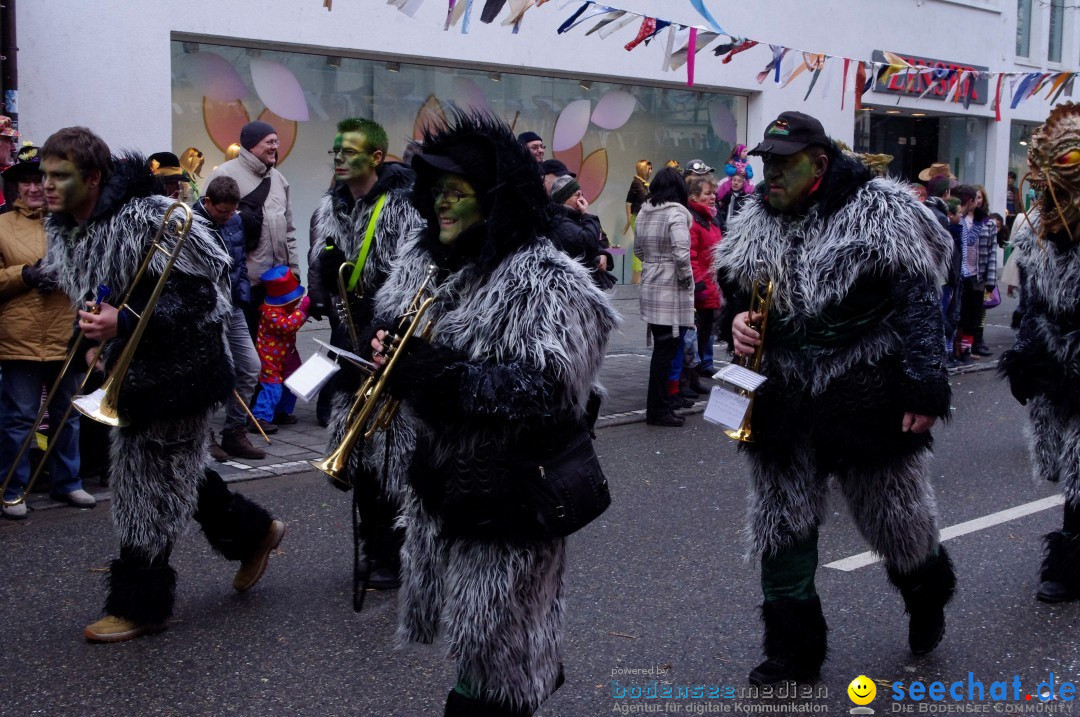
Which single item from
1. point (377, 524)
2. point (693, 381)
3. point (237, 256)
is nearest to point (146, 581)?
point (377, 524)

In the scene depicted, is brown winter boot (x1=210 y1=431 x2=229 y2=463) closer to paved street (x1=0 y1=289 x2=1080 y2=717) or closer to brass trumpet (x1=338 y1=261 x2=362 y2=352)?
paved street (x1=0 y1=289 x2=1080 y2=717)

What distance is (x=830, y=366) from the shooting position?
161 inches

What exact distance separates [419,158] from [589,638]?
7.24 feet

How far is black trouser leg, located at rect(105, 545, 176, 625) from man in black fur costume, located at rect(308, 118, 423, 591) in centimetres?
82

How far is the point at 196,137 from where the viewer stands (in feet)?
41.4

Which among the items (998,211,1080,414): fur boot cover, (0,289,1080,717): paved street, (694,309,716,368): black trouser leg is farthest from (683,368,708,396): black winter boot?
(998,211,1080,414): fur boot cover

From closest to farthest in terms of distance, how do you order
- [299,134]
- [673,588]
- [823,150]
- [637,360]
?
[823,150]
[673,588]
[637,360]
[299,134]

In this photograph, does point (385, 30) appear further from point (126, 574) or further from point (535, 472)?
point (535, 472)

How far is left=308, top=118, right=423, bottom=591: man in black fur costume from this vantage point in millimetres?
5055

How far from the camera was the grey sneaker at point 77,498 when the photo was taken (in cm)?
651

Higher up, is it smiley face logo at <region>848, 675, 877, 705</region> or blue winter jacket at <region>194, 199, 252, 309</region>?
blue winter jacket at <region>194, 199, 252, 309</region>

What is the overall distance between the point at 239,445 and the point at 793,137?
15.4 feet

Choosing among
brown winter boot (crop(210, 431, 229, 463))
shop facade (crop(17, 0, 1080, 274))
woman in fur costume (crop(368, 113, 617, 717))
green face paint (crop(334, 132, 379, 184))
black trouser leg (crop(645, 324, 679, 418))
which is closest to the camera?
woman in fur costume (crop(368, 113, 617, 717))

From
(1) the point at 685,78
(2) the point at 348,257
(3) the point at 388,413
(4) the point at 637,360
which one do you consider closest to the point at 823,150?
(3) the point at 388,413
